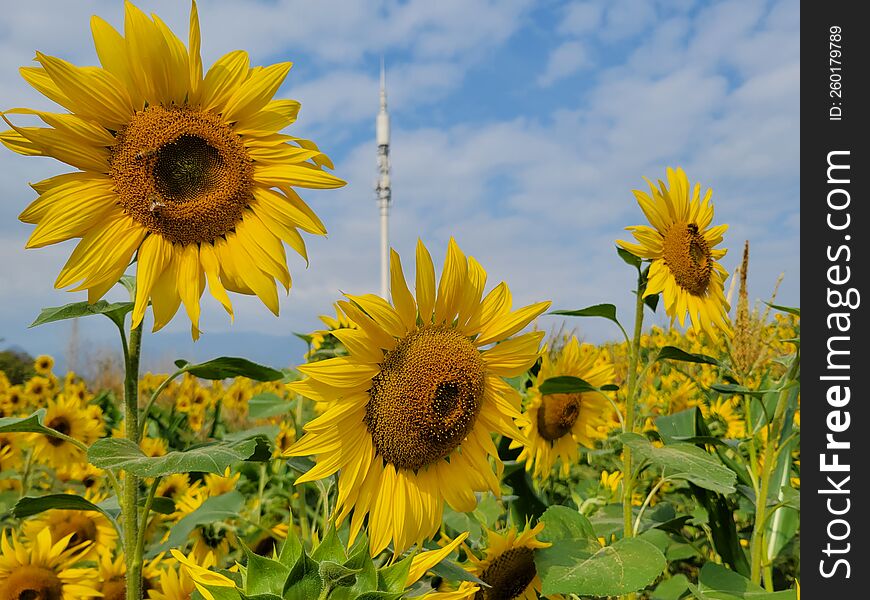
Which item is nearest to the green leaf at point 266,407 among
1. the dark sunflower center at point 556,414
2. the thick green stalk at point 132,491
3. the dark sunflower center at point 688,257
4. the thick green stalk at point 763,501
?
the dark sunflower center at point 556,414

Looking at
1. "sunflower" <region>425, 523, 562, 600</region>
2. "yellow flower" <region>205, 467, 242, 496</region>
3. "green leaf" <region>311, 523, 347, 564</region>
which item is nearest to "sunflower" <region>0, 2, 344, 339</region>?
"green leaf" <region>311, 523, 347, 564</region>

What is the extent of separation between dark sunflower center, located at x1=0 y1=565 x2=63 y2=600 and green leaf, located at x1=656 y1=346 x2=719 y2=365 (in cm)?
167

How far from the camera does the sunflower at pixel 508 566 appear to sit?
1516mm

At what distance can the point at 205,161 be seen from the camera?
4.63 ft

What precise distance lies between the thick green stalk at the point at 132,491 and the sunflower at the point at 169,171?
0.38 feet

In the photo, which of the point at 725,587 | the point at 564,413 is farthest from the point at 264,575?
the point at 564,413

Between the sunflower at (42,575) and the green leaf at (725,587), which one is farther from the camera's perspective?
the sunflower at (42,575)

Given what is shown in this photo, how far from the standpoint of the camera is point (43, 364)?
18.1ft

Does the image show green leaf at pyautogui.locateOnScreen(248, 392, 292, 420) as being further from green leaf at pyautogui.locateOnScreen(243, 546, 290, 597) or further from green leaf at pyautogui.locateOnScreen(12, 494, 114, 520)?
green leaf at pyautogui.locateOnScreen(243, 546, 290, 597)

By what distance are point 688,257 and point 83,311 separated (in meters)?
1.56

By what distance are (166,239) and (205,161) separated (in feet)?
0.56

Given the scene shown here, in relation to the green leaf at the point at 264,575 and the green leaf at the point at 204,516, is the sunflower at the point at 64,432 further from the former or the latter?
the green leaf at the point at 264,575
